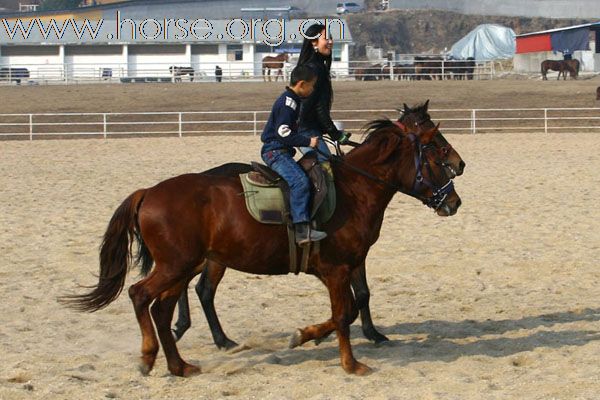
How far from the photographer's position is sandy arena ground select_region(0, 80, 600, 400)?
233 inches

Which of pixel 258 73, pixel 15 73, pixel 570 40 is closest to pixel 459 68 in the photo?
pixel 258 73

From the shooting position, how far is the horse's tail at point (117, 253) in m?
6.25

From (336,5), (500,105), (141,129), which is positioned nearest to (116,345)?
(141,129)

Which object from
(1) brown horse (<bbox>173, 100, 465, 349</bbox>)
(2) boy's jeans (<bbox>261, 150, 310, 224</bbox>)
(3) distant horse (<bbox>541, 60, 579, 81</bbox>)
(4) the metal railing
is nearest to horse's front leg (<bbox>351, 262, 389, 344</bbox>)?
(1) brown horse (<bbox>173, 100, 465, 349</bbox>)

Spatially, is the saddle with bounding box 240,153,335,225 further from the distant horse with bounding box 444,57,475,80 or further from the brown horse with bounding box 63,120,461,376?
the distant horse with bounding box 444,57,475,80

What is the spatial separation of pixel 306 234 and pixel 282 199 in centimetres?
29

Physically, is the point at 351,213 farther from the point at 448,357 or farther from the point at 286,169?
the point at 448,357

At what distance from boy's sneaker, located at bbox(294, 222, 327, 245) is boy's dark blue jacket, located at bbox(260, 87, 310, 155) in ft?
1.76

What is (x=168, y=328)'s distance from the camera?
6254 mm

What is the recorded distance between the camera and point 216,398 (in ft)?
18.6

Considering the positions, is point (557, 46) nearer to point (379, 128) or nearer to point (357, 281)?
point (357, 281)

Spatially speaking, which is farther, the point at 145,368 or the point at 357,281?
the point at 357,281

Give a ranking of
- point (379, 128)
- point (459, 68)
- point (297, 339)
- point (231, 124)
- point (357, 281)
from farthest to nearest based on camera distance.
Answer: point (459, 68) → point (231, 124) → point (357, 281) → point (379, 128) → point (297, 339)

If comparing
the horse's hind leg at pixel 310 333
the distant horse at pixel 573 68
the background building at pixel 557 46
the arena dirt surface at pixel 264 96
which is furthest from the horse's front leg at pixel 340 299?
the background building at pixel 557 46
